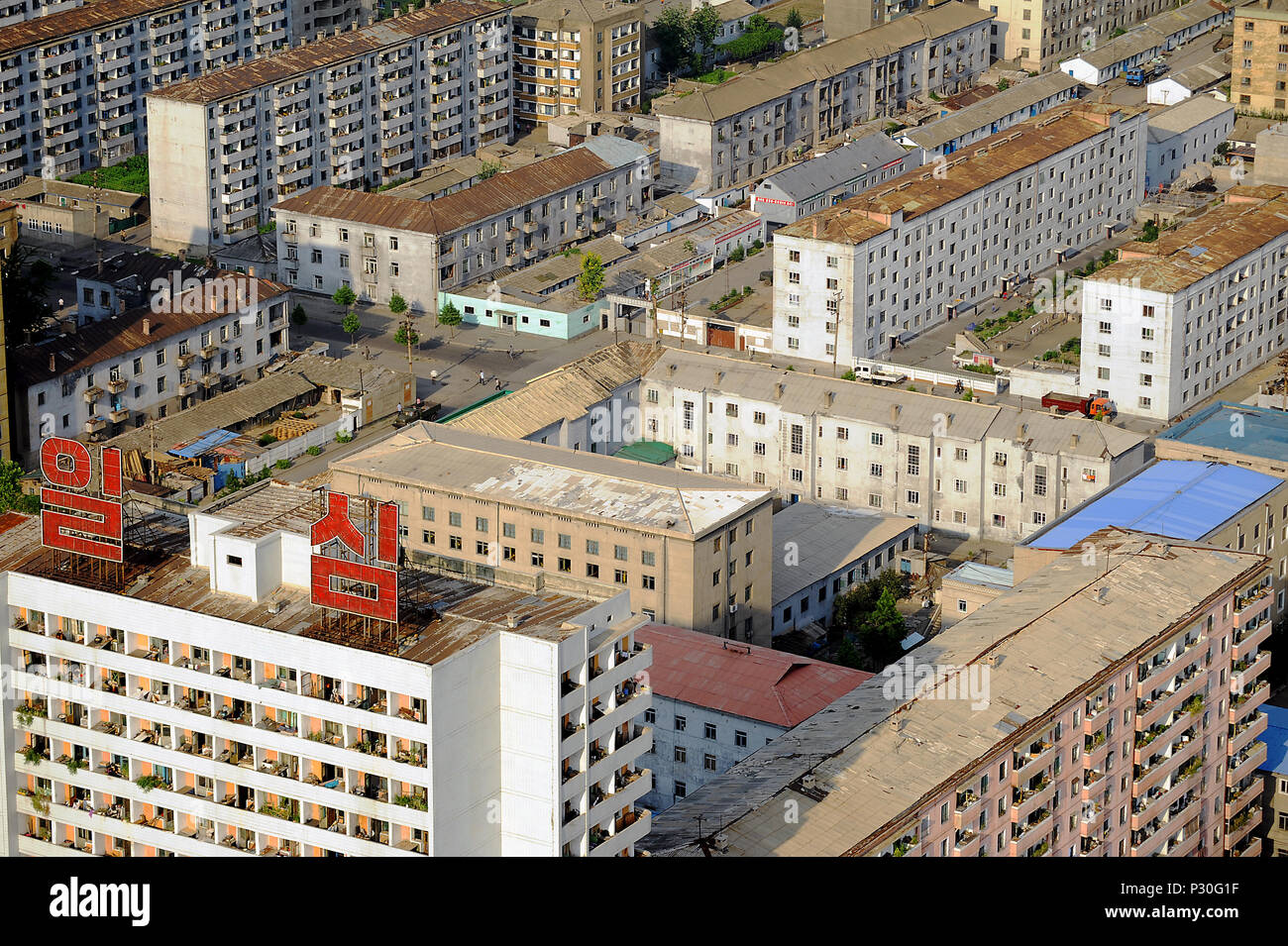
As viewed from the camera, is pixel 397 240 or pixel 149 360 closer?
pixel 149 360

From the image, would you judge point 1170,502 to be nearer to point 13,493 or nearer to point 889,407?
point 889,407

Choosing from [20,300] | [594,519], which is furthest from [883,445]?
[20,300]

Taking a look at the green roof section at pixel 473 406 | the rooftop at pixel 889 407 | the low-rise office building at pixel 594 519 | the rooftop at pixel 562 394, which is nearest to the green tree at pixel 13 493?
the low-rise office building at pixel 594 519

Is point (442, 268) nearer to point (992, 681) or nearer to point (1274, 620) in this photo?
point (1274, 620)

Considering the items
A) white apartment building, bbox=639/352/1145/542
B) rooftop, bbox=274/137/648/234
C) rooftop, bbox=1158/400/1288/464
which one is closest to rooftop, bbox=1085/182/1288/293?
rooftop, bbox=1158/400/1288/464

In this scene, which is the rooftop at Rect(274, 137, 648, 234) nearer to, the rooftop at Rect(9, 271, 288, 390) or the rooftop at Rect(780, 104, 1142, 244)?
the rooftop at Rect(9, 271, 288, 390)

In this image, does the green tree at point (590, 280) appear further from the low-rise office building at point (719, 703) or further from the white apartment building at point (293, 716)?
the white apartment building at point (293, 716)
